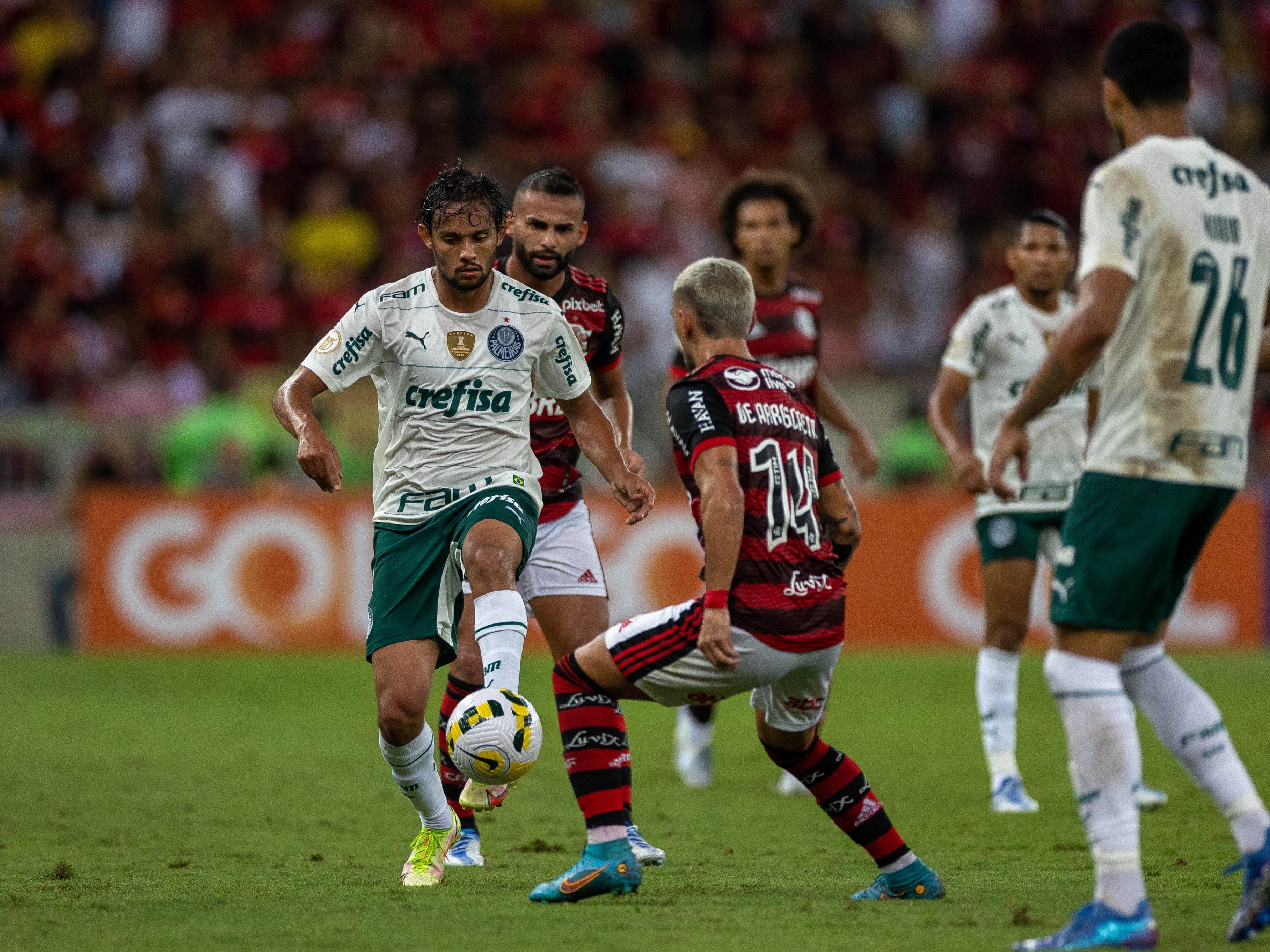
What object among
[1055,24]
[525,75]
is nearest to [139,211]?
[525,75]

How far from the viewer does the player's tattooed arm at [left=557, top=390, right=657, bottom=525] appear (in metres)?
6.03

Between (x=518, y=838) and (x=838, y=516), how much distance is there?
2381 mm

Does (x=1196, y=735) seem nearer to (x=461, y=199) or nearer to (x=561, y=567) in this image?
(x=561, y=567)

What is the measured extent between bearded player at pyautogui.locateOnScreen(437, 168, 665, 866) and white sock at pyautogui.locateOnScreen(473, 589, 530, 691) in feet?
3.40

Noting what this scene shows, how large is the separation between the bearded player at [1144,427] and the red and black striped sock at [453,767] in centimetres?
272

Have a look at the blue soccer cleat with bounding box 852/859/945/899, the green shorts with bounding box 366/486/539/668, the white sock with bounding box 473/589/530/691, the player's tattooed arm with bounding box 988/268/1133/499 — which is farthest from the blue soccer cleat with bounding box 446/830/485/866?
the player's tattooed arm with bounding box 988/268/1133/499

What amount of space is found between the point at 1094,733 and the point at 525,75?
686 inches

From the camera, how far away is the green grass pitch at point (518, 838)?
15.9 feet

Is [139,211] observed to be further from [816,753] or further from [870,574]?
[816,753]

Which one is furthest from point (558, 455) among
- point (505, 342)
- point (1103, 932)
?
point (1103, 932)

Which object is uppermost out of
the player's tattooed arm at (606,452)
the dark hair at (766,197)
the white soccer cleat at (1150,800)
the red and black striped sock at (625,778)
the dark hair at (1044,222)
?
the dark hair at (766,197)

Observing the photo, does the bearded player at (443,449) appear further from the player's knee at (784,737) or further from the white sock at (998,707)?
the white sock at (998,707)

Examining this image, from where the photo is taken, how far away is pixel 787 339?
8.54 m

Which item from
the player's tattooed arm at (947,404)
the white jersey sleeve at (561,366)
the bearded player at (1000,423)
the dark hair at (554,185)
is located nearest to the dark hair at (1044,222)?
the bearded player at (1000,423)
